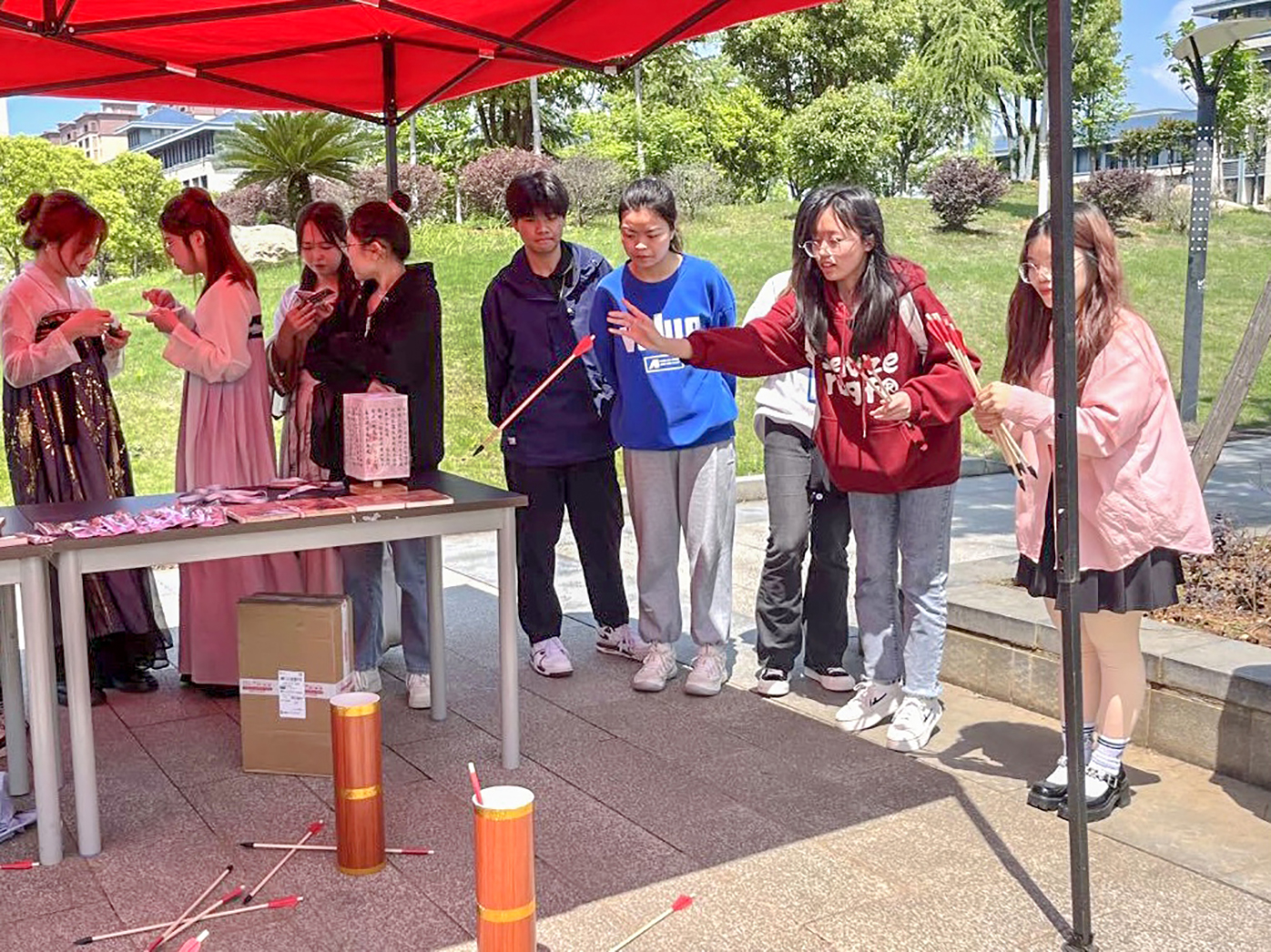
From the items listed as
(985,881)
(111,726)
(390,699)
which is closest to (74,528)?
(111,726)

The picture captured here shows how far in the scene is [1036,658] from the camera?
4.13 m

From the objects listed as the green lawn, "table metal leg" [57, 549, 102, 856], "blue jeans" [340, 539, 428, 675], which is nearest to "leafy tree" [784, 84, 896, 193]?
the green lawn

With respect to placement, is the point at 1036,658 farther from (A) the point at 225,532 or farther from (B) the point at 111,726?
(B) the point at 111,726

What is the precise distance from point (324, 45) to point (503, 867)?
384 cm

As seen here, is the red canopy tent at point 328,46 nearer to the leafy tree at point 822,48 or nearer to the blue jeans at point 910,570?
the blue jeans at point 910,570

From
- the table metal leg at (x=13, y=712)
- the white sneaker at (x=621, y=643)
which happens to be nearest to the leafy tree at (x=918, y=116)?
the white sneaker at (x=621, y=643)

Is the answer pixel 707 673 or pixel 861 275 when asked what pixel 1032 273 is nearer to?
pixel 861 275

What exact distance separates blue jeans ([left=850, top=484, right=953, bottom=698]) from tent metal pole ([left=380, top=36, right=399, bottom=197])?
2393 mm

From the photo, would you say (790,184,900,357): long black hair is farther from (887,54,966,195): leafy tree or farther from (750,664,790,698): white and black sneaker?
(887,54,966,195): leafy tree

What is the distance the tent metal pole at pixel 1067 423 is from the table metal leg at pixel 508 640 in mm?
1607

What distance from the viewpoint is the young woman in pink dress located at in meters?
4.29

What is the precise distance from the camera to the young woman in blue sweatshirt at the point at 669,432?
4305mm

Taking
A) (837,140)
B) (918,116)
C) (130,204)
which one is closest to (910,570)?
(837,140)

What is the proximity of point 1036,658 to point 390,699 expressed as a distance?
86.6 inches
